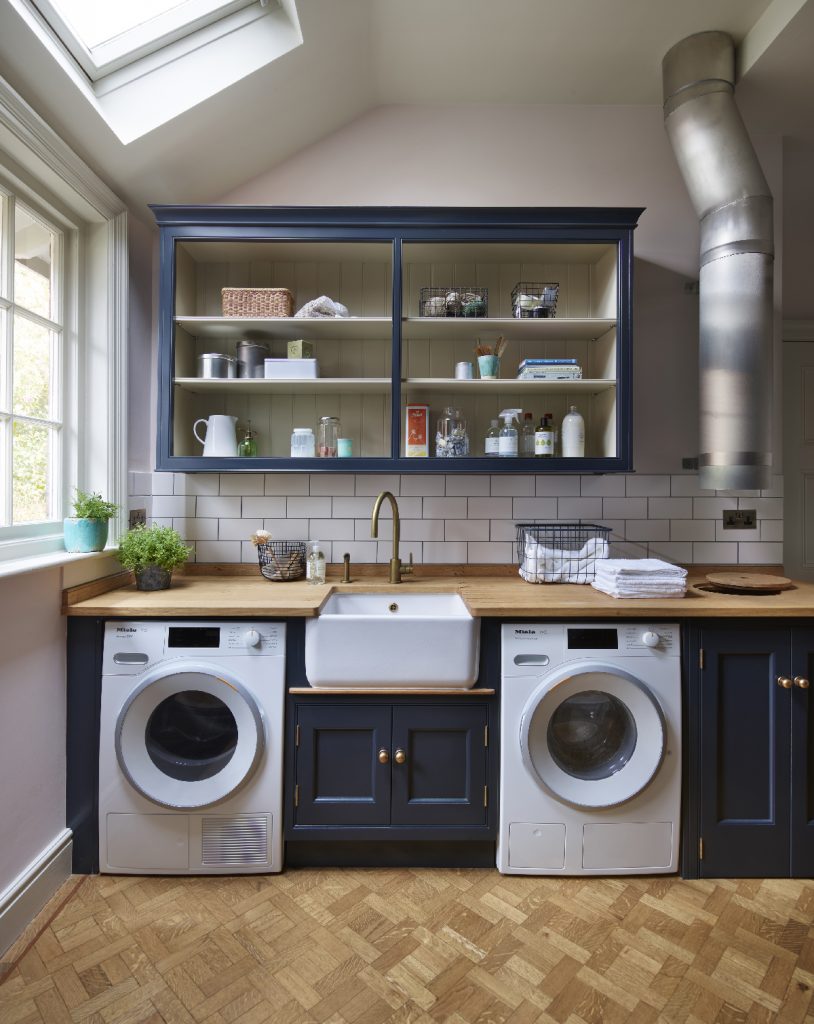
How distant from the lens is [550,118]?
2449mm

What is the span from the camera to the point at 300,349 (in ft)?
7.36

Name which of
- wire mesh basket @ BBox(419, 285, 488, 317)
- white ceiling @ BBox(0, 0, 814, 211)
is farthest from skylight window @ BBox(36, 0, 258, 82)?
wire mesh basket @ BBox(419, 285, 488, 317)

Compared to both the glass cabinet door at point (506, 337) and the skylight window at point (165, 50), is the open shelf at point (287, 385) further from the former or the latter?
the skylight window at point (165, 50)

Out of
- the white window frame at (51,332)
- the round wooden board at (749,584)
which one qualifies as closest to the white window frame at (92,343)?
the white window frame at (51,332)

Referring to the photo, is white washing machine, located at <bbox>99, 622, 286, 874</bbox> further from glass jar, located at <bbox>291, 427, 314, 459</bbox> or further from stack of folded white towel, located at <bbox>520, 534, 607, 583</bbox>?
stack of folded white towel, located at <bbox>520, 534, 607, 583</bbox>

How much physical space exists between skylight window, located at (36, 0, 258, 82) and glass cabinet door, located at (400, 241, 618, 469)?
101 centimetres

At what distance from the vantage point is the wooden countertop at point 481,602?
178 cm

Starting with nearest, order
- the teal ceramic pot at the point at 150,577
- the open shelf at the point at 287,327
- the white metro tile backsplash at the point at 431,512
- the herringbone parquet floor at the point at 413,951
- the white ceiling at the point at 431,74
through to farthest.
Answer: the herringbone parquet floor at the point at 413,951
the white ceiling at the point at 431,74
the teal ceramic pot at the point at 150,577
the open shelf at the point at 287,327
the white metro tile backsplash at the point at 431,512

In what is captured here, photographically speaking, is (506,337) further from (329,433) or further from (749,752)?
(749,752)

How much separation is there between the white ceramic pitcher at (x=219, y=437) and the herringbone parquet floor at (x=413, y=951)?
1.52m

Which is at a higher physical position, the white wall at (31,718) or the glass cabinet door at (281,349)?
the glass cabinet door at (281,349)

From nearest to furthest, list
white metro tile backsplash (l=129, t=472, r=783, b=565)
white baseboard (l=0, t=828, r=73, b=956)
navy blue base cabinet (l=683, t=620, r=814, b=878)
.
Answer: white baseboard (l=0, t=828, r=73, b=956) < navy blue base cabinet (l=683, t=620, r=814, b=878) < white metro tile backsplash (l=129, t=472, r=783, b=565)

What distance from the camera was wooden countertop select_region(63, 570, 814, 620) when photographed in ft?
5.84

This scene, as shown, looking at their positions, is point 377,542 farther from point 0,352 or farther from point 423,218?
point 0,352
